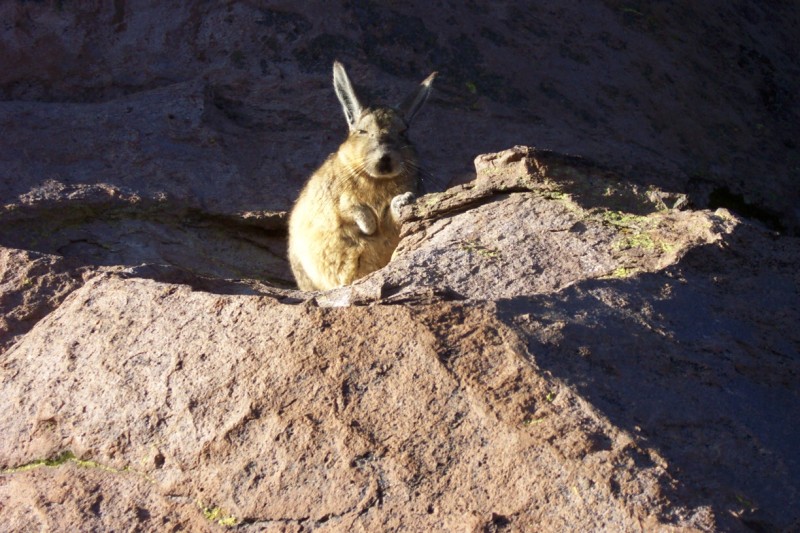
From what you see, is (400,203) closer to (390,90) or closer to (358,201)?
(358,201)

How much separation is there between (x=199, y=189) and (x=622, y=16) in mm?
5225

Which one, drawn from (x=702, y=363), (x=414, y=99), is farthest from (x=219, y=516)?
(x=414, y=99)

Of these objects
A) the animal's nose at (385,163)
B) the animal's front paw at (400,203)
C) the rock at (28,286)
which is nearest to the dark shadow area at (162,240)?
the rock at (28,286)

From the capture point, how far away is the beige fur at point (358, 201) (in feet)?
24.4

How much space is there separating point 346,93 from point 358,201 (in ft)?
3.39

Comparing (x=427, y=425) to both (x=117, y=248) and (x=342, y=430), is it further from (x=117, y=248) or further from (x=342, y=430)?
(x=117, y=248)

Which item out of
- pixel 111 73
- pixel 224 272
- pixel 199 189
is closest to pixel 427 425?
pixel 224 272

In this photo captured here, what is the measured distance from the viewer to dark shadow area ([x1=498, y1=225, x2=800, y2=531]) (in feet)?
12.1

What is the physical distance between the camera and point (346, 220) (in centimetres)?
753

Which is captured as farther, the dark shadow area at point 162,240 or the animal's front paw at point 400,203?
the dark shadow area at point 162,240

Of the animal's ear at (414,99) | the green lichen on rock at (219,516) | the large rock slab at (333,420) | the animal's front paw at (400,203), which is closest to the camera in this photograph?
the large rock slab at (333,420)

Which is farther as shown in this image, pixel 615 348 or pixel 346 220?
pixel 346 220

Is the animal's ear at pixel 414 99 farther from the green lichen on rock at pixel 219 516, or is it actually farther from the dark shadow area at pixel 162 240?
the green lichen on rock at pixel 219 516

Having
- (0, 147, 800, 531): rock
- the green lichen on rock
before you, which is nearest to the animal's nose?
(0, 147, 800, 531): rock
